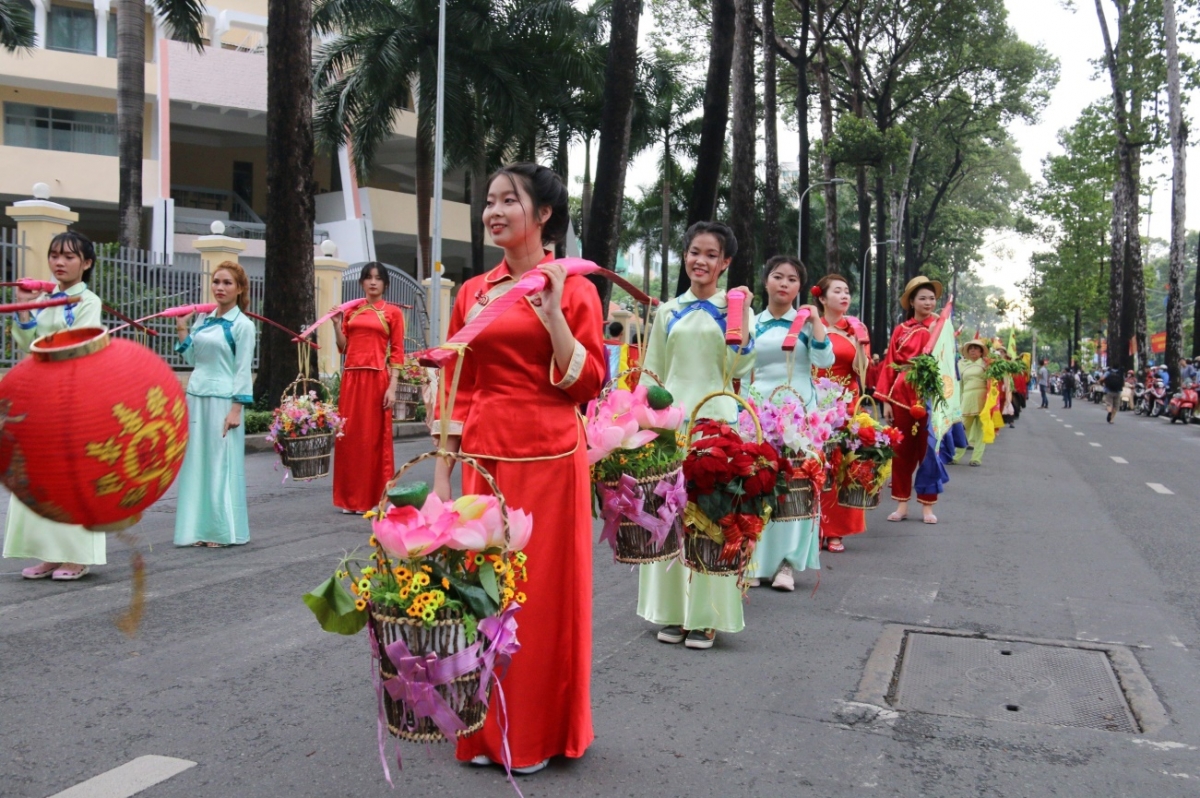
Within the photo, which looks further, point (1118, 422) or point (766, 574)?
point (1118, 422)

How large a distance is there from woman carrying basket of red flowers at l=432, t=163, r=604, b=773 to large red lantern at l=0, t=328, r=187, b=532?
4.23 feet

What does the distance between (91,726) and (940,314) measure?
300 inches

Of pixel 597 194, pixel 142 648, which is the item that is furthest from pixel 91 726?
pixel 597 194

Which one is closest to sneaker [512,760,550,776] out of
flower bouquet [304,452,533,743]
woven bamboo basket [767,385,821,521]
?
flower bouquet [304,452,533,743]

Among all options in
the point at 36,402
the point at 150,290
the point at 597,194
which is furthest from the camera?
the point at 150,290

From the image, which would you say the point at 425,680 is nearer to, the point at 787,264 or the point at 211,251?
the point at 787,264

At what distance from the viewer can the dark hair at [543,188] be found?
12.2 feet

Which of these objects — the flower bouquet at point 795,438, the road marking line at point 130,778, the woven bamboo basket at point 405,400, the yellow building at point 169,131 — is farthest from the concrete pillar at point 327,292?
the road marking line at point 130,778

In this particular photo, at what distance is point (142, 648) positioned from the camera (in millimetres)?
5133

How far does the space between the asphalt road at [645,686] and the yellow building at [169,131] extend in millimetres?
28575

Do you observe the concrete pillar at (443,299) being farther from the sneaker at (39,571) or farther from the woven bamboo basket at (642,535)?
the woven bamboo basket at (642,535)

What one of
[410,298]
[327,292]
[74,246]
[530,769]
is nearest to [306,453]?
[74,246]

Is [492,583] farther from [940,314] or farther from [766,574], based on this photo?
[940,314]

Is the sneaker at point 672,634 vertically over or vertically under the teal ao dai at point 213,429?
under
